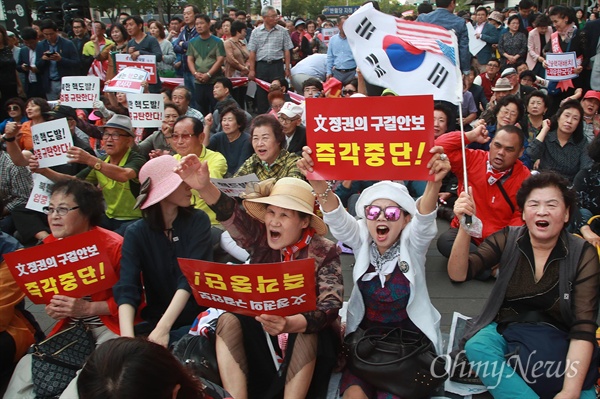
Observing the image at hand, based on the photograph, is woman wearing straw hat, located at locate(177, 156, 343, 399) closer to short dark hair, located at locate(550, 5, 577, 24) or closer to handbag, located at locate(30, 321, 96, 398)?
handbag, located at locate(30, 321, 96, 398)

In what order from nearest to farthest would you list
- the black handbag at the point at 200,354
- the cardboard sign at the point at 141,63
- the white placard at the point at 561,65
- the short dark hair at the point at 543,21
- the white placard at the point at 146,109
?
the black handbag at the point at 200,354
the white placard at the point at 146,109
the white placard at the point at 561,65
the cardboard sign at the point at 141,63
the short dark hair at the point at 543,21

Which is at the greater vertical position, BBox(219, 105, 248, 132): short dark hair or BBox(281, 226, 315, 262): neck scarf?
BBox(219, 105, 248, 132): short dark hair

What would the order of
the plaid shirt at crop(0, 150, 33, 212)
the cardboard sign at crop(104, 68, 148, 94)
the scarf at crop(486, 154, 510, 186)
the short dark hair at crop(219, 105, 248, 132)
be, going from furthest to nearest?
the cardboard sign at crop(104, 68, 148, 94) → the short dark hair at crop(219, 105, 248, 132) → the plaid shirt at crop(0, 150, 33, 212) → the scarf at crop(486, 154, 510, 186)

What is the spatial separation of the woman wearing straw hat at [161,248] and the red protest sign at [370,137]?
902 mm

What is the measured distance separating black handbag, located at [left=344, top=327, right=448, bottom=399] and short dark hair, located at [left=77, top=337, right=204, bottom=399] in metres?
1.43

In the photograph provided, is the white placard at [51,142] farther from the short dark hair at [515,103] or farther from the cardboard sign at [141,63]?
the short dark hair at [515,103]

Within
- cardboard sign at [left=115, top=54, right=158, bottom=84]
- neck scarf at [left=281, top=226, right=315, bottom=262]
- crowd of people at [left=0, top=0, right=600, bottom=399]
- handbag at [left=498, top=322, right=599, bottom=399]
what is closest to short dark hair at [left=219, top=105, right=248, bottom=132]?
crowd of people at [left=0, top=0, right=600, bottom=399]

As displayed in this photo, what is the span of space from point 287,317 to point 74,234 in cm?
156

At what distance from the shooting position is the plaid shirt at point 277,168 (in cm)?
512

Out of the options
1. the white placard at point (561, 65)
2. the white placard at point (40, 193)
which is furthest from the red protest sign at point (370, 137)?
the white placard at point (561, 65)

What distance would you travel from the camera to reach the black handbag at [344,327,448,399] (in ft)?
9.53

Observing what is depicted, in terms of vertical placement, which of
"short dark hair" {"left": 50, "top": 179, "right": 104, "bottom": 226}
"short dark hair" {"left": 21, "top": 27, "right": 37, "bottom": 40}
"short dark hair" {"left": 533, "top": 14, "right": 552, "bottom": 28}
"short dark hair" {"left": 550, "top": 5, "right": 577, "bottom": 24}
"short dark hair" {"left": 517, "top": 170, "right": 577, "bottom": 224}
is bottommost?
"short dark hair" {"left": 50, "top": 179, "right": 104, "bottom": 226}

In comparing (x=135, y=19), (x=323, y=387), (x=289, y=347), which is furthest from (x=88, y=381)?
(x=135, y=19)

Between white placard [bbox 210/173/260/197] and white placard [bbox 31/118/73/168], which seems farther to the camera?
white placard [bbox 31/118/73/168]
